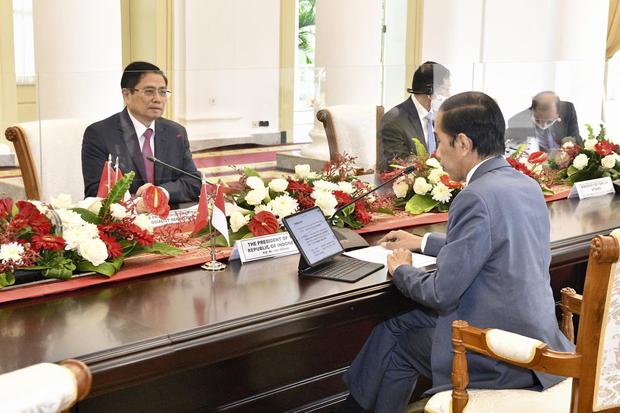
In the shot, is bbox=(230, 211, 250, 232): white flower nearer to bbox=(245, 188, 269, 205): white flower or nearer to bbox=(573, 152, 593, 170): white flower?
bbox=(245, 188, 269, 205): white flower

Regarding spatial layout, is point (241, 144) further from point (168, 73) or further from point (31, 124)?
point (31, 124)

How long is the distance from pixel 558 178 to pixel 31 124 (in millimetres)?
2587

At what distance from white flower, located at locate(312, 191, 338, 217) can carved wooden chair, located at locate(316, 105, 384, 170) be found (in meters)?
0.96

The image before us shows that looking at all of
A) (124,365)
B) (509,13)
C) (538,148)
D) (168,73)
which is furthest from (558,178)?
(509,13)

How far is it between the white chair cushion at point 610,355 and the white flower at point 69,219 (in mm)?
1489

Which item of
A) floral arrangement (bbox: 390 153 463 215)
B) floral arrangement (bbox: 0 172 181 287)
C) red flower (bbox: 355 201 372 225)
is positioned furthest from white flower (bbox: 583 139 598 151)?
floral arrangement (bbox: 0 172 181 287)

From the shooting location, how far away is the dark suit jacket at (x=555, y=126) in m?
4.74

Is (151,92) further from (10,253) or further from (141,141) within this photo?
(10,253)

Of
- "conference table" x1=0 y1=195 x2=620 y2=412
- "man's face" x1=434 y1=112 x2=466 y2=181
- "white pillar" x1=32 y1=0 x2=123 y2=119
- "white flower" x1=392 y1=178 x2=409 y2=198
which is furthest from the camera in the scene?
"white pillar" x1=32 y1=0 x2=123 y2=119

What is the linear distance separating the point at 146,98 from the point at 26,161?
65 centimetres

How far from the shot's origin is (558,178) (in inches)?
184

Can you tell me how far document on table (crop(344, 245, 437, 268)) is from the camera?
297 centimetres

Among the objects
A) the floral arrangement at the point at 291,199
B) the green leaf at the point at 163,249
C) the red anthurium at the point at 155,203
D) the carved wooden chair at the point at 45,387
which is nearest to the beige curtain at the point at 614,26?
the floral arrangement at the point at 291,199

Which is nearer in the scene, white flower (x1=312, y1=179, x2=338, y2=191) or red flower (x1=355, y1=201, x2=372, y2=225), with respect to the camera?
white flower (x1=312, y1=179, x2=338, y2=191)
